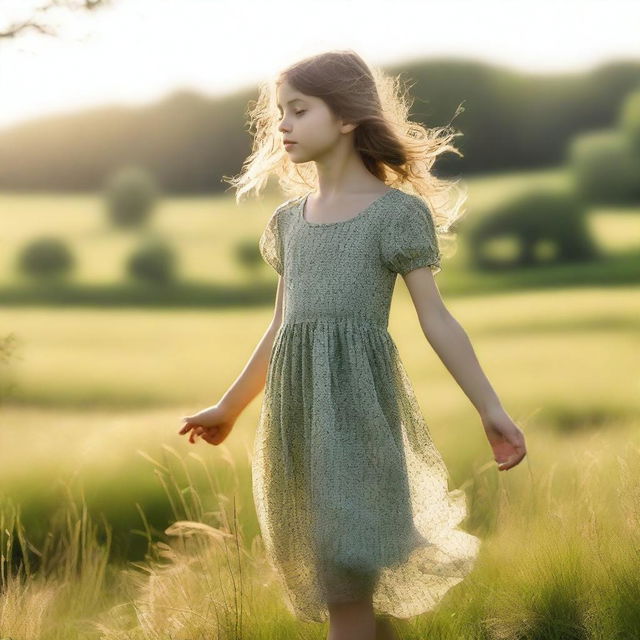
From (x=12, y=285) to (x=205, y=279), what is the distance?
363cm

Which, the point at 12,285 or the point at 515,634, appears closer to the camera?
the point at 515,634

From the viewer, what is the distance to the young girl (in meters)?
2.45

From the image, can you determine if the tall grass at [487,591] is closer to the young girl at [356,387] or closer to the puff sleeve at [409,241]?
the young girl at [356,387]

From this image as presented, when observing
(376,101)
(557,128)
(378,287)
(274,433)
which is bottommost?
(557,128)

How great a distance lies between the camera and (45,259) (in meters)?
19.8

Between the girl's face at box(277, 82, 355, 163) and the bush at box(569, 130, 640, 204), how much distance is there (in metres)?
18.5

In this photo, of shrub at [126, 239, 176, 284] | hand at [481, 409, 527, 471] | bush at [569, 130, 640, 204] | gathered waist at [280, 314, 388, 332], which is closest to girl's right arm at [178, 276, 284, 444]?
gathered waist at [280, 314, 388, 332]

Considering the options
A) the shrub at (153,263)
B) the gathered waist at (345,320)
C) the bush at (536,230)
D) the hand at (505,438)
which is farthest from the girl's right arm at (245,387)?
the shrub at (153,263)

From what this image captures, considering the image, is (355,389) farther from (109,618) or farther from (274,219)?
(109,618)

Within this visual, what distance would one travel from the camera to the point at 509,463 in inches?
93.7

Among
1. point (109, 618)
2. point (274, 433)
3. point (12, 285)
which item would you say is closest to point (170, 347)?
point (12, 285)

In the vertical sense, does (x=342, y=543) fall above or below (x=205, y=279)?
above

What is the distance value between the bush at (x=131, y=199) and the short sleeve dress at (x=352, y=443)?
1866cm

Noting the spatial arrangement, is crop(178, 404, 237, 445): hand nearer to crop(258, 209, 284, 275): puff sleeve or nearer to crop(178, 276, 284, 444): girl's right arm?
crop(178, 276, 284, 444): girl's right arm
